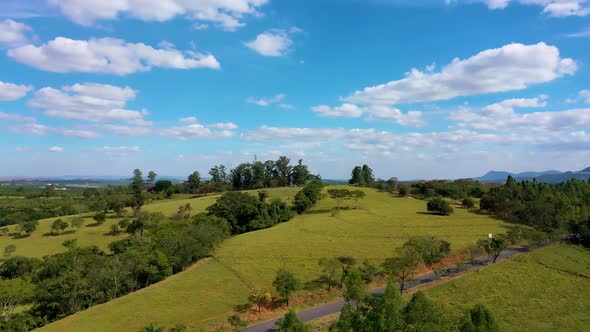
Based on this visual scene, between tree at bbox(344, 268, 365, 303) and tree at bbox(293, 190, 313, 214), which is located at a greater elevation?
tree at bbox(293, 190, 313, 214)

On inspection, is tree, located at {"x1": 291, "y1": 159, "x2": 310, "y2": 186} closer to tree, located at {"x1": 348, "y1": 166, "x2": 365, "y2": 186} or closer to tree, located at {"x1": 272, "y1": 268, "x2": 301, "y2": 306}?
tree, located at {"x1": 348, "y1": 166, "x2": 365, "y2": 186}

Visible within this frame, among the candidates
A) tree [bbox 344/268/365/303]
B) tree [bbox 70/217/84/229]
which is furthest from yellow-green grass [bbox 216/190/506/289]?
tree [bbox 70/217/84/229]

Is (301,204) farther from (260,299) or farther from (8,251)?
(8,251)

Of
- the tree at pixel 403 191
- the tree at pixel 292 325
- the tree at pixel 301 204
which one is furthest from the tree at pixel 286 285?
the tree at pixel 403 191

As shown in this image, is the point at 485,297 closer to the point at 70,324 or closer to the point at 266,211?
the point at 70,324

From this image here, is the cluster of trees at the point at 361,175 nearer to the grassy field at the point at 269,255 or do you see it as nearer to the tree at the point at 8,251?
the grassy field at the point at 269,255

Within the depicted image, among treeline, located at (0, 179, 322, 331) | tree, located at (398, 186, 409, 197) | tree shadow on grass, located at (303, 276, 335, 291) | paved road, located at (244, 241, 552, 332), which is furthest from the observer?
tree, located at (398, 186, 409, 197)

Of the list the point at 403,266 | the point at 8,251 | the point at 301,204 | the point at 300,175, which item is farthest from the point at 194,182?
the point at 403,266
